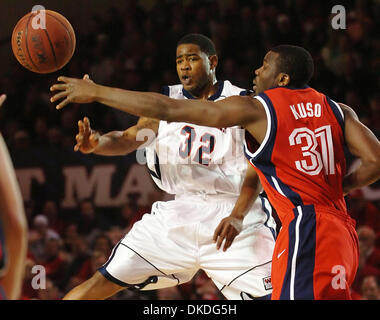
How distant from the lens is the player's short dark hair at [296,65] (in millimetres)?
3396

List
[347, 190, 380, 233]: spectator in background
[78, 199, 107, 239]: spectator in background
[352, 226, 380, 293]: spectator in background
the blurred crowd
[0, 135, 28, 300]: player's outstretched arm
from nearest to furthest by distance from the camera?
[0, 135, 28, 300]: player's outstretched arm, [352, 226, 380, 293]: spectator in background, [347, 190, 380, 233]: spectator in background, the blurred crowd, [78, 199, 107, 239]: spectator in background

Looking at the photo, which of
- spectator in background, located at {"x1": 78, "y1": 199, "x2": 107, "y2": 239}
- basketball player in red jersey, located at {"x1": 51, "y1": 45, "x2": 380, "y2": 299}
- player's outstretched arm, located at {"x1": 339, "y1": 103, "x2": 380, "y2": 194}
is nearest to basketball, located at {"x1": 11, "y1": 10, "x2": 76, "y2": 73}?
basketball player in red jersey, located at {"x1": 51, "y1": 45, "x2": 380, "y2": 299}

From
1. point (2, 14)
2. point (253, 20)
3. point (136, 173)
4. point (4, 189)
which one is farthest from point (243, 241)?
point (2, 14)

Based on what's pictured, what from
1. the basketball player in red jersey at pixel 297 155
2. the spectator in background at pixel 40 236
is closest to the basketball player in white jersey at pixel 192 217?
the basketball player in red jersey at pixel 297 155

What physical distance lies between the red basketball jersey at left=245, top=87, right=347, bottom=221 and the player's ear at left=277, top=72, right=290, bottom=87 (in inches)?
6.2

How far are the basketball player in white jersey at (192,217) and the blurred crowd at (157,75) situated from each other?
6.46 feet

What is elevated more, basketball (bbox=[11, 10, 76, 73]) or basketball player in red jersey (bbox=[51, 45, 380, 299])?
basketball (bbox=[11, 10, 76, 73])

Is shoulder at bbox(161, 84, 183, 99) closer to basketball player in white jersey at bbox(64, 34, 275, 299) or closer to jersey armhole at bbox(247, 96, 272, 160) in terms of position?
basketball player in white jersey at bbox(64, 34, 275, 299)

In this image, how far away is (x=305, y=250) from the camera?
303cm

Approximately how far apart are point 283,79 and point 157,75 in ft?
18.2

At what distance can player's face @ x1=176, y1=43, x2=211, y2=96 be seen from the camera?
4.32 metres

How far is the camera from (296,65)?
11.1 ft

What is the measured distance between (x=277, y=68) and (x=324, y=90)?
4.34m

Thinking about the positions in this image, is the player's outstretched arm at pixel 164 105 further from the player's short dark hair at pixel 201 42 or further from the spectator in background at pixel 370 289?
the spectator in background at pixel 370 289
